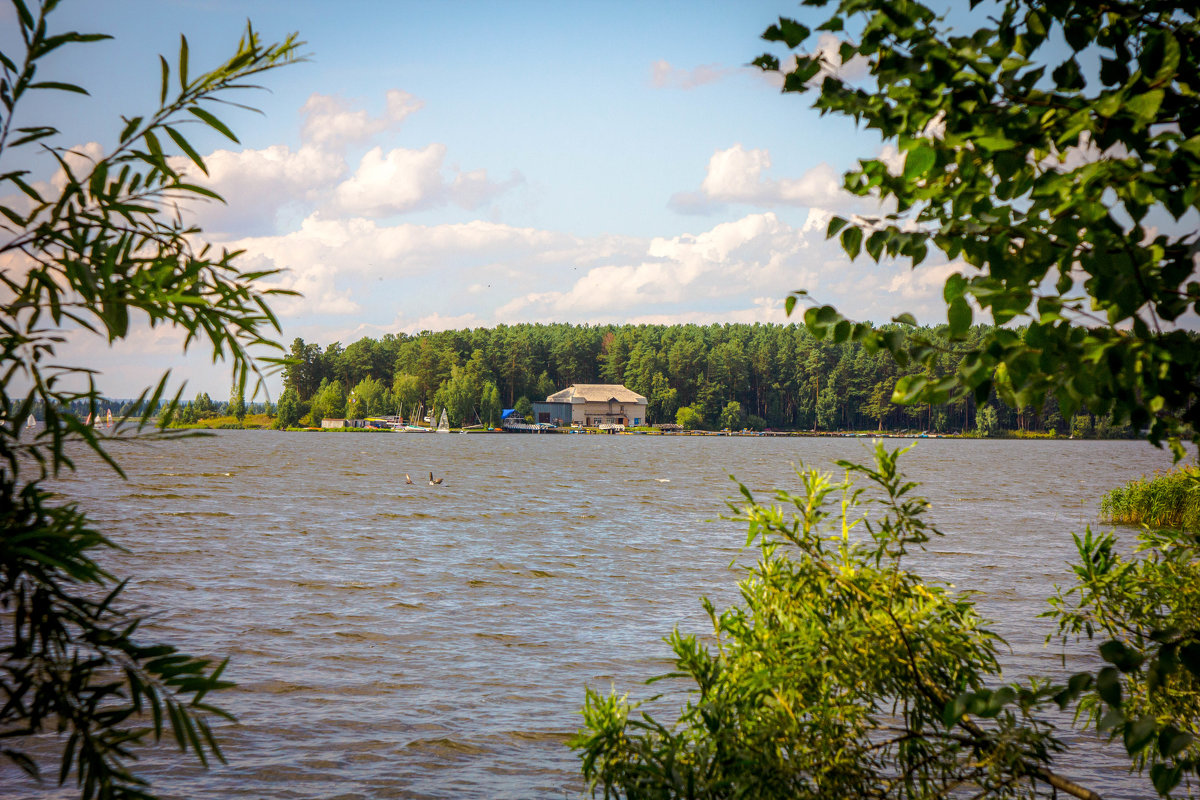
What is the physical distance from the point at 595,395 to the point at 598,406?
231 centimetres

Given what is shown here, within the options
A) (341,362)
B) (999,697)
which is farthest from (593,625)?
(341,362)

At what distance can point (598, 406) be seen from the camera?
171 m

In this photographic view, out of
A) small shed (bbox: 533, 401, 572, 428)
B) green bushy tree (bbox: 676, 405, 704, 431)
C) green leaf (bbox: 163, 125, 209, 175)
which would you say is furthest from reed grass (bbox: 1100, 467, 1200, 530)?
green bushy tree (bbox: 676, 405, 704, 431)

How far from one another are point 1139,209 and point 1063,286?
0.51 m

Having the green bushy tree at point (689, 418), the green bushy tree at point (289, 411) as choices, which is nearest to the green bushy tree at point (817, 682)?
the green bushy tree at point (689, 418)

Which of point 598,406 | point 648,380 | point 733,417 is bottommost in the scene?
point 733,417

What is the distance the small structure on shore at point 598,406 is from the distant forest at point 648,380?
869 cm

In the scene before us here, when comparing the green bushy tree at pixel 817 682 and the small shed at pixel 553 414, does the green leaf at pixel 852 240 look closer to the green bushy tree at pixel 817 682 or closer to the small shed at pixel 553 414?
the green bushy tree at pixel 817 682

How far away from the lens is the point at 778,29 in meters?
2.31

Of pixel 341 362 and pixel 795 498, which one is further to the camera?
pixel 341 362

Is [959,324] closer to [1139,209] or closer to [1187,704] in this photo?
[1139,209]

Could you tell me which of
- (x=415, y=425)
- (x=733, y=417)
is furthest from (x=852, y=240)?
(x=733, y=417)

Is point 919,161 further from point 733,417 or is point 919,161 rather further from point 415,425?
point 733,417

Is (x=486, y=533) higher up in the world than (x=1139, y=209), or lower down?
lower down
